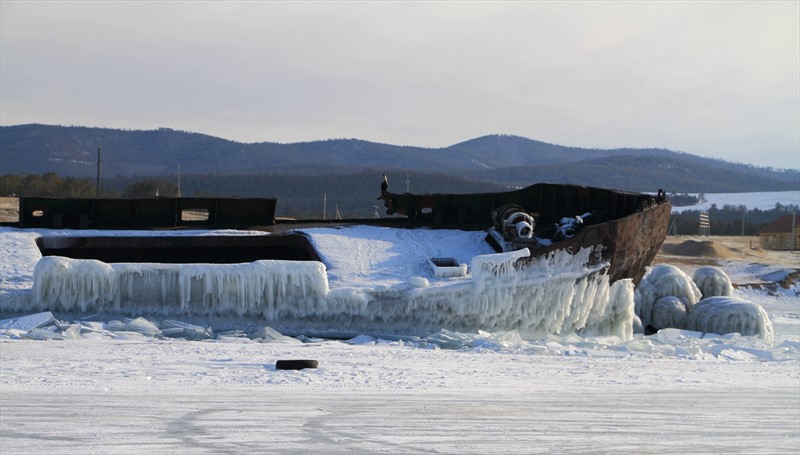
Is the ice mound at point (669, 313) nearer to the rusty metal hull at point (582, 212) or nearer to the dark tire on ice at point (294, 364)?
the rusty metal hull at point (582, 212)

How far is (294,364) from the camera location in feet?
35.4

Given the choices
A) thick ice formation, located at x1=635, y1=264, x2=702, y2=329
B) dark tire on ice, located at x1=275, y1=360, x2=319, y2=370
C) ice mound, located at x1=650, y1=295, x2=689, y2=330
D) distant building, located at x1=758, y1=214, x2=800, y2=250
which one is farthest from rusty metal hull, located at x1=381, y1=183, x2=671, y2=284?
distant building, located at x1=758, y1=214, x2=800, y2=250

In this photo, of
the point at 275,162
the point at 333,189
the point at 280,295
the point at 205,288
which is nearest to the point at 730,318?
the point at 280,295

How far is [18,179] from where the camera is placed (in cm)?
5116

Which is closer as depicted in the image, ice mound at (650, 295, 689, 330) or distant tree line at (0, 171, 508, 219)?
ice mound at (650, 295, 689, 330)

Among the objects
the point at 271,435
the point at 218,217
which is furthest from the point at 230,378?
the point at 218,217

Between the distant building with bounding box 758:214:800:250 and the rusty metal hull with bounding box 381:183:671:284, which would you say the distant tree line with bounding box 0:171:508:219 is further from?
the rusty metal hull with bounding box 381:183:671:284

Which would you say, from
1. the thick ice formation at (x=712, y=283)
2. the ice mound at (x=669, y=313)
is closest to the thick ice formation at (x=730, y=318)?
the ice mound at (x=669, y=313)

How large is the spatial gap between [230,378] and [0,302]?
4775mm

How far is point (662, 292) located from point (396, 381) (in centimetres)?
942

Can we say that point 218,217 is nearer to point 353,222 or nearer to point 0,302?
point 353,222

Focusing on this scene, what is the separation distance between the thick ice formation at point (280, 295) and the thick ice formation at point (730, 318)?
4605 millimetres

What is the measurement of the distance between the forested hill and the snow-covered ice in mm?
127841

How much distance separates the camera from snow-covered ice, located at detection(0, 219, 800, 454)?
27.8 feet
